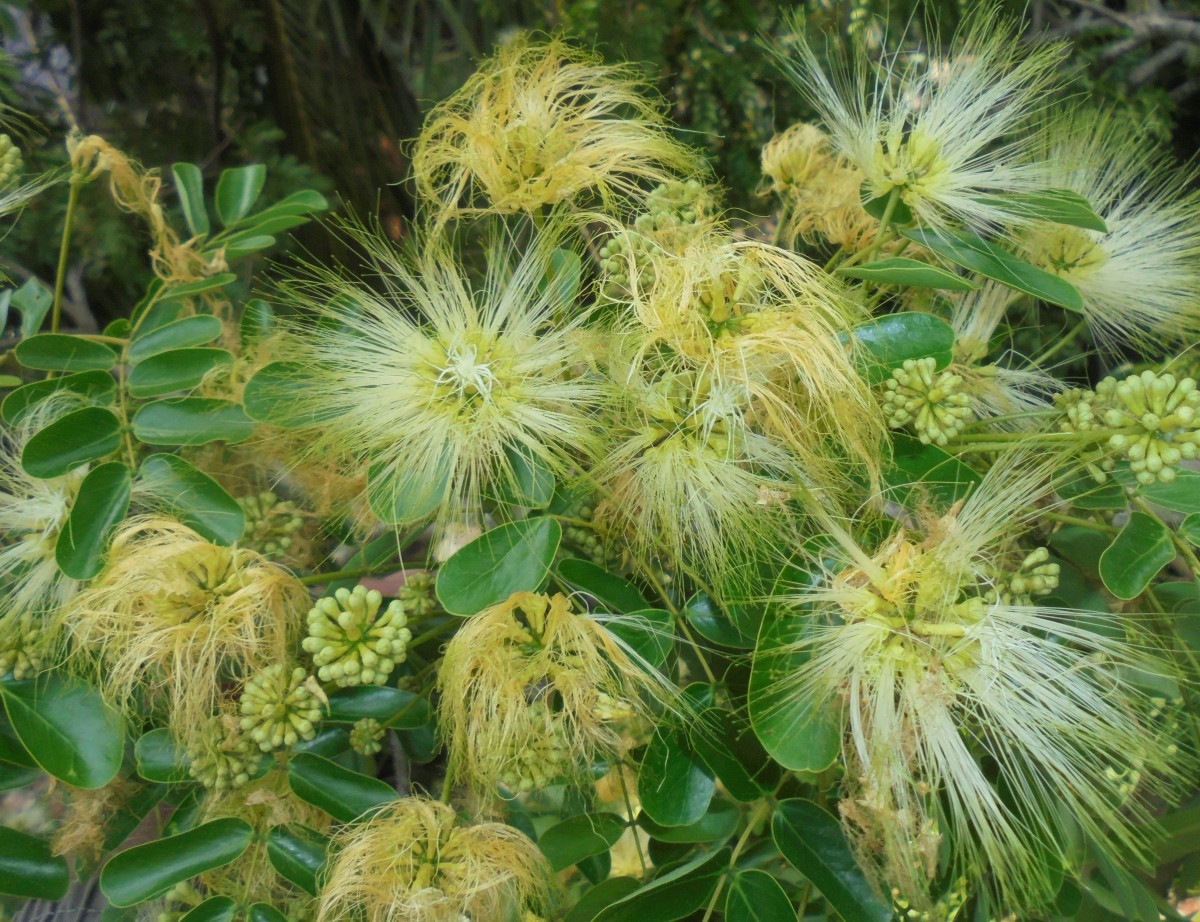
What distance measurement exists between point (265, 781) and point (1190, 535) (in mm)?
890

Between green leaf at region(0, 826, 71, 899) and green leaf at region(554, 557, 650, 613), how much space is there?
61 cm

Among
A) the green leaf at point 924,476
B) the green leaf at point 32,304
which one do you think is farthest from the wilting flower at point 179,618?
the green leaf at point 924,476

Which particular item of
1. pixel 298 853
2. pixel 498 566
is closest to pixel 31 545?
pixel 298 853

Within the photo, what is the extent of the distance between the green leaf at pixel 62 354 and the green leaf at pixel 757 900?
87cm

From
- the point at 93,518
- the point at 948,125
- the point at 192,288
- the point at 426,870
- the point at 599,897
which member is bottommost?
the point at 599,897

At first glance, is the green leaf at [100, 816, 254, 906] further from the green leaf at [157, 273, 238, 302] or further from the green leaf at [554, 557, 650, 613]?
the green leaf at [157, 273, 238, 302]

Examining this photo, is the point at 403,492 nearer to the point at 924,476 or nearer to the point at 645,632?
the point at 645,632

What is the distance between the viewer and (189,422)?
983 mm

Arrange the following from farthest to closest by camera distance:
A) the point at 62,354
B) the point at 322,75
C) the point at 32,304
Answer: the point at 322,75, the point at 32,304, the point at 62,354

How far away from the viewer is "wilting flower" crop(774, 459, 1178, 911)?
76 cm

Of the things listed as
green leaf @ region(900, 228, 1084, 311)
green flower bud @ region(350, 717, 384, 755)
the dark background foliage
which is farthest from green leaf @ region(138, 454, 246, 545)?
the dark background foliage

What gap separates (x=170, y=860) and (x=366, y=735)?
8.1 inches

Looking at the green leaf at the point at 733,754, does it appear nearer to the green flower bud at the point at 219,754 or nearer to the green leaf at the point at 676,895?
the green leaf at the point at 676,895

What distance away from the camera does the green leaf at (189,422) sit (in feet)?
3.19
